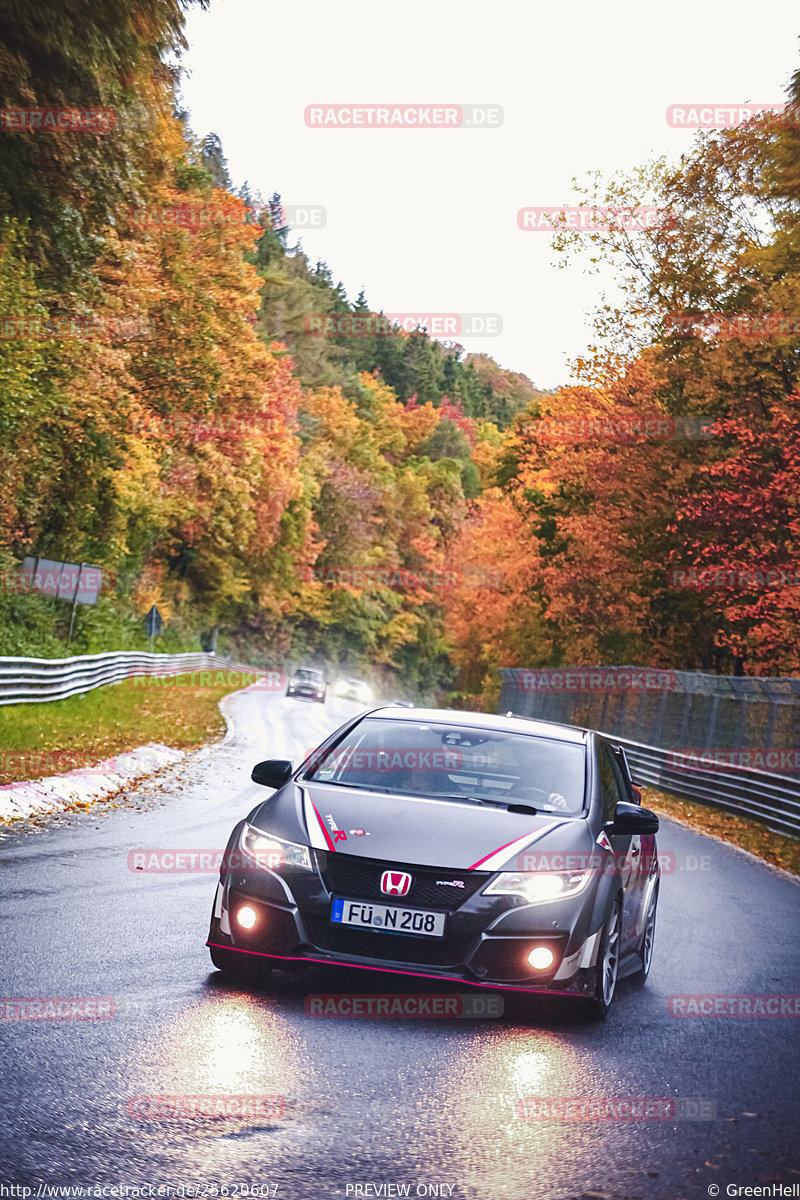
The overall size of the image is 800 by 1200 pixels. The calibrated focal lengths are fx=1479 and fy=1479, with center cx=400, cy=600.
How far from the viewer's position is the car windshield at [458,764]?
7.75 metres

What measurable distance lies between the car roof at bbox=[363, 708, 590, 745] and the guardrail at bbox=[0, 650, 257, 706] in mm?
14141

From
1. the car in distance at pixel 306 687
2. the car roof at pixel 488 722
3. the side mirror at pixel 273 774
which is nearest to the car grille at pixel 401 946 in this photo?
the side mirror at pixel 273 774

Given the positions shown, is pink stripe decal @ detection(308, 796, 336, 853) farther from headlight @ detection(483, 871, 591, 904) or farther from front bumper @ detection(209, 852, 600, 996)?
headlight @ detection(483, 871, 591, 904)

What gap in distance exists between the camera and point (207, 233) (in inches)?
1624

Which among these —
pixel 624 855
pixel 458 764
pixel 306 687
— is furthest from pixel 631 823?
pixel 306 687

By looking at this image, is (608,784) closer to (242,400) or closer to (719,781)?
(719,781)

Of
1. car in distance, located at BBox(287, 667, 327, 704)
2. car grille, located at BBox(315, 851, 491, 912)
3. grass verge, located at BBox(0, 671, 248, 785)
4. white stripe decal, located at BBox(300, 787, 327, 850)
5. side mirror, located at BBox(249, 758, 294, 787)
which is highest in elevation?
side mirror, located at BBox(249, 758, 294, 787)

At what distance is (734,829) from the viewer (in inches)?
829

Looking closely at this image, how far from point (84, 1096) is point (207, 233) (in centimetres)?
3845

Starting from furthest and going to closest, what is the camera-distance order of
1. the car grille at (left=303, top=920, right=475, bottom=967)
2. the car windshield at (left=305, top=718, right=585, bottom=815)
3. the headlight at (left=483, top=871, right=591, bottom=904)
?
the car windshield at (left=305, top=718, right=585, bottom=815) → the headlight at (left=483, top=871, right=591, bottom=904) → the car grille at (left=303, top=920, right=475, bottom=967)

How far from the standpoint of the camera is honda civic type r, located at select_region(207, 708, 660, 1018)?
6594 mm

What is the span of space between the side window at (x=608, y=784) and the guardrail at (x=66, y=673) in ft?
48.0

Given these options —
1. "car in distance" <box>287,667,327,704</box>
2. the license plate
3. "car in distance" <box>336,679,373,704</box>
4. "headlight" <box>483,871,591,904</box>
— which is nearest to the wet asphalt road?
→ the license plate

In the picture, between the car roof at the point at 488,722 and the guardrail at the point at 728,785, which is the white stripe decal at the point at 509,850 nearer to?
the car roof at the point at 488,722
